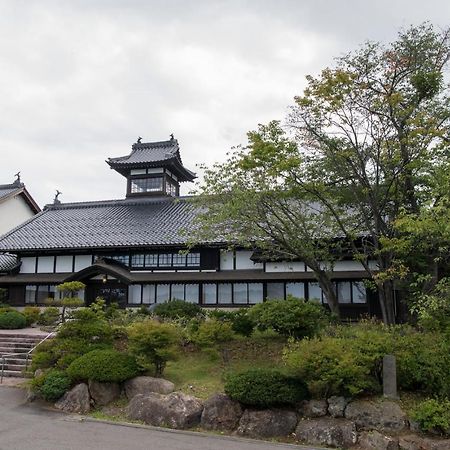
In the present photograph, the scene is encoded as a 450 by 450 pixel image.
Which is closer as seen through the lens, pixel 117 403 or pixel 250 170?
pixel 117 403

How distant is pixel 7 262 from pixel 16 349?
15439mm

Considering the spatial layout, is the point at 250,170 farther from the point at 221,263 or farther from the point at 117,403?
the point at 221,263

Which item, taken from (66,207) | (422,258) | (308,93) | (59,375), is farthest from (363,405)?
(66,207)

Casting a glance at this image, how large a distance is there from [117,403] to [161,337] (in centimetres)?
202

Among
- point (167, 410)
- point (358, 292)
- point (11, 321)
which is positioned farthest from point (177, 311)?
point (358, 292)

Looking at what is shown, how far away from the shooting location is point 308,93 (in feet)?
46.8

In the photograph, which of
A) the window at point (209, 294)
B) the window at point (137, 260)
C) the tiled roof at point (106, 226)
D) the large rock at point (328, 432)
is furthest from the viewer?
the tiled roof at point (106, 226)

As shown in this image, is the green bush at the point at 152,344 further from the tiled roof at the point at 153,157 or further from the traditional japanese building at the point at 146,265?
the tiled roof at the point at 153,157

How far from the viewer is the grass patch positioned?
12633mm

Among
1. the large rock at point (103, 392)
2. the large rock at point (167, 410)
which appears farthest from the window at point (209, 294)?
the large rock at point (167, 410)

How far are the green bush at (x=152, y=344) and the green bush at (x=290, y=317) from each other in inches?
110

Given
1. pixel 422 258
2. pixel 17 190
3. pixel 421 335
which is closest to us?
pixel 421 335

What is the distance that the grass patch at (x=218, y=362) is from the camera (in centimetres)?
1263

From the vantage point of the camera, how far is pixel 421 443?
357 inches
